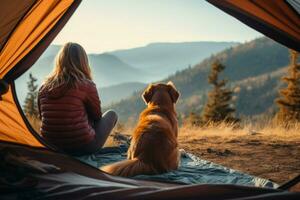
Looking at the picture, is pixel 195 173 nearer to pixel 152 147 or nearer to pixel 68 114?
pixel 152 147

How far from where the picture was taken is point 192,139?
796 cm

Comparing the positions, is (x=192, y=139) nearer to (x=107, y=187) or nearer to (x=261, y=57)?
(x=107, y=187)

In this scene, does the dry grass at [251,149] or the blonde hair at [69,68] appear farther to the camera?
the dry grass at [251,149]

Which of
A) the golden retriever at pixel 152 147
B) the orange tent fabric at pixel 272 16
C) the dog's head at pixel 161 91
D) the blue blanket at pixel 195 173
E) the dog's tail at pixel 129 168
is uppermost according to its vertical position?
the orange tent fabric at pixel 272 16

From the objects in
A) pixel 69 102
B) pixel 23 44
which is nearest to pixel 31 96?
pixel 23 44

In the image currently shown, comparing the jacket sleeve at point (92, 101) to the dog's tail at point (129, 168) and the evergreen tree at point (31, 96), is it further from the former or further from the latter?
the evergreen tree at point (31, 96)

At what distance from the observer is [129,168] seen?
15.1ft

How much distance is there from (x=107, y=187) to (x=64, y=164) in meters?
1.26

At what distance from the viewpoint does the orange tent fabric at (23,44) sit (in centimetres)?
543

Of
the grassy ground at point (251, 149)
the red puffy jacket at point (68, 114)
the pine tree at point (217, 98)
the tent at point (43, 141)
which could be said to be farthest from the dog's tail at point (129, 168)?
the pine tree at point (217, 98)

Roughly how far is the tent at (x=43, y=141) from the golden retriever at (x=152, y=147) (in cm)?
31

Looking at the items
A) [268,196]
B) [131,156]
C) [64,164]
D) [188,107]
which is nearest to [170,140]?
[131,156]

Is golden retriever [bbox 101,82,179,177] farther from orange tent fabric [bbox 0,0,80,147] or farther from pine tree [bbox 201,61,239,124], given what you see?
pine tree [bbox 201,61,239,124]

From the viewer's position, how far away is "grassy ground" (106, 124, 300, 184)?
555 centimetres
